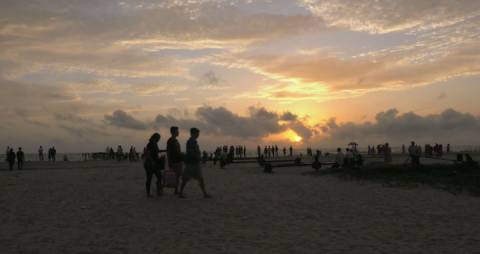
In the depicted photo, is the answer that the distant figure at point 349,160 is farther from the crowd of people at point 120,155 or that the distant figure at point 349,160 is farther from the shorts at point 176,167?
the crowd of people at point 120,155

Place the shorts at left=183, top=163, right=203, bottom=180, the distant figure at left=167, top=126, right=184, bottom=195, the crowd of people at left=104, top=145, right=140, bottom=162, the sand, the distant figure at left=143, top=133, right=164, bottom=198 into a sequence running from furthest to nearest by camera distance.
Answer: the crowd of people at left=104, top=145, right=140, bottom=162 < the distant figure at left=143, top=133, right=164, bottom=198 < the distant figure at left=167, top=126, right=184, bottom=195 < the shorts at left=183, top=163, right=203, bottom=180 < the sand

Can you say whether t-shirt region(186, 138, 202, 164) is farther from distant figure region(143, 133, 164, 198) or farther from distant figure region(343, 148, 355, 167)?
distant figure region(343, 148, 355, 167)

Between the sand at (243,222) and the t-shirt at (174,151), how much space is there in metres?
1.11

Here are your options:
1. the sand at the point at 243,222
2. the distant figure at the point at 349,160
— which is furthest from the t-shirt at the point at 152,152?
the distant figure at the point at 349,160

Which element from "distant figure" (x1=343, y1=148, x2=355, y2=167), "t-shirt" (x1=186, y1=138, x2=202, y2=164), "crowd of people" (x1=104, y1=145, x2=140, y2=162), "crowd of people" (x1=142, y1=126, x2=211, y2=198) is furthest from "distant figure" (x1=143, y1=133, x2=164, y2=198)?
"crowd of people" (x1=104, y1=145, x2=140, y2=162)

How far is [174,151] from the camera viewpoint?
13.1 m

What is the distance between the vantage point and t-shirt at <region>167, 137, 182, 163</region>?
13.1m

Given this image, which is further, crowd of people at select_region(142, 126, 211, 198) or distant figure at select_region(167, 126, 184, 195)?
distant figure at select_region(167, 126, 184, 195)

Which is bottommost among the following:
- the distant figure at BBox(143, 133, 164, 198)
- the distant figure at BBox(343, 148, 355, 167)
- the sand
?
the sand

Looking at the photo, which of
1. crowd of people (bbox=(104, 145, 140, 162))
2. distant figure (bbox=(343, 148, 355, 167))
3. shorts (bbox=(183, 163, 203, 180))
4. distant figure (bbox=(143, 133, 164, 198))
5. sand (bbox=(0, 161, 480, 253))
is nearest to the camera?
sand (bbox=(0, 161, 480, 253))

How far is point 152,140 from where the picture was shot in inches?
526

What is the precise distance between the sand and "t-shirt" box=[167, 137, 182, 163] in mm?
1114

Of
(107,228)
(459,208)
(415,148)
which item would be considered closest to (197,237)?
(107,228)

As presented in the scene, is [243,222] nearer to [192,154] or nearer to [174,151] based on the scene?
[192,154]
